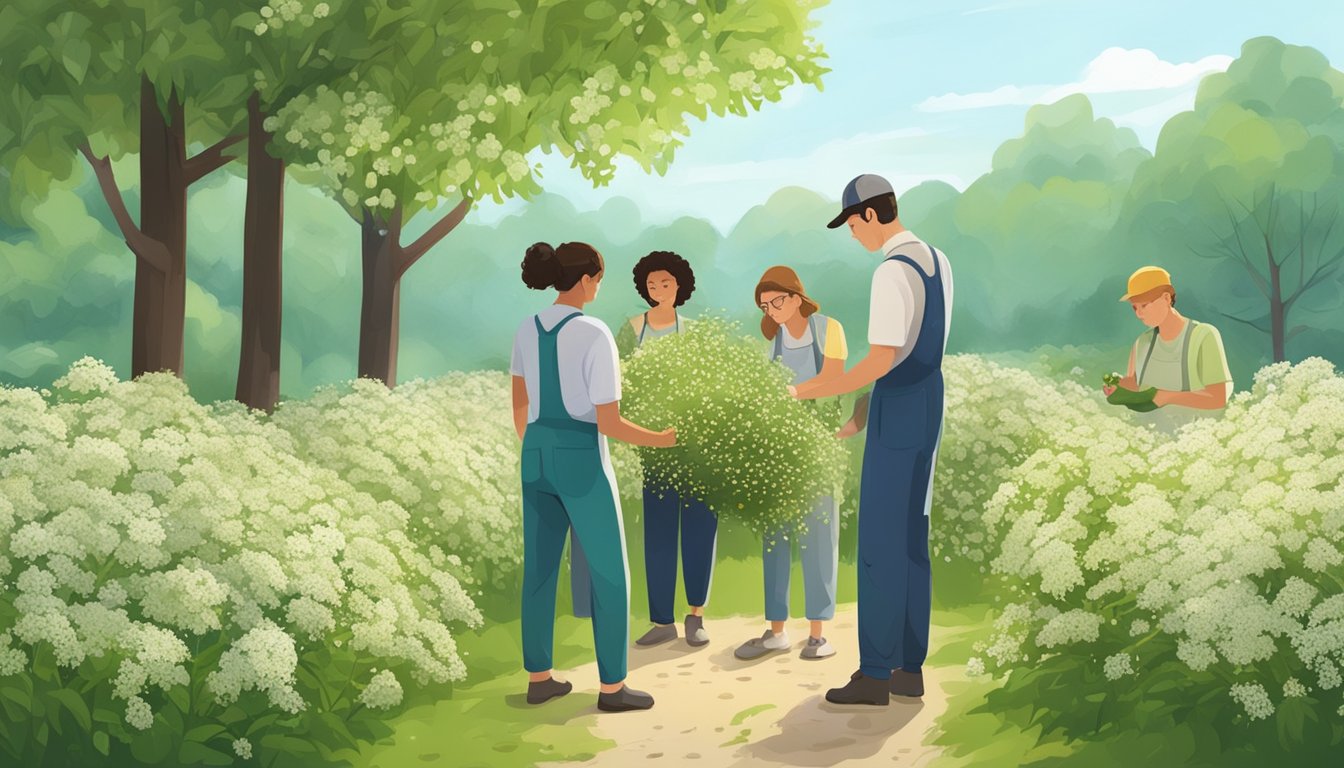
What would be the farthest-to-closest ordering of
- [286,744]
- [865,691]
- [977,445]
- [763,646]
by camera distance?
[977,445] → [763,646] → [865,691] → [286,744]

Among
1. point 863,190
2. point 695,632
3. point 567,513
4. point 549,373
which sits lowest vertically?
point 695,632

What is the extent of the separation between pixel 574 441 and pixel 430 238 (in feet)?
21.3

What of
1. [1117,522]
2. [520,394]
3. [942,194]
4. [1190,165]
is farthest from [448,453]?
[1190,165]

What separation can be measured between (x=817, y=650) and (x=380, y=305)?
6079mm

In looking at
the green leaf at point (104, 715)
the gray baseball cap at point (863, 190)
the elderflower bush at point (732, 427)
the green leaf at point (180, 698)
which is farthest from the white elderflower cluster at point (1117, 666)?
the green leaf at point (104, 715)

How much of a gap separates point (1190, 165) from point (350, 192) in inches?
578

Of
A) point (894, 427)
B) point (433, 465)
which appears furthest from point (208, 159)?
point (894, 427)

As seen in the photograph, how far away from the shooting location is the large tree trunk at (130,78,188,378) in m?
9.85

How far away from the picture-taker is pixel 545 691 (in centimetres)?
657

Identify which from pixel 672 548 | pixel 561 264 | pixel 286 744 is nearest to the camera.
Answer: pixel 286 744

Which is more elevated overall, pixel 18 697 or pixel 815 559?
pixel 815 559

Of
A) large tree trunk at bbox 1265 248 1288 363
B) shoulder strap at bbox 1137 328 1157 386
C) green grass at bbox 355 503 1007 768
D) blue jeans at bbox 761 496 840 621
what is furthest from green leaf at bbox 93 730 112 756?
large tree trunk at bbox 1265 248 1288 363

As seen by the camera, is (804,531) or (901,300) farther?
(804,531)

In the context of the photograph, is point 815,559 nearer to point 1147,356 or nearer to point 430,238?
point 1147,356
